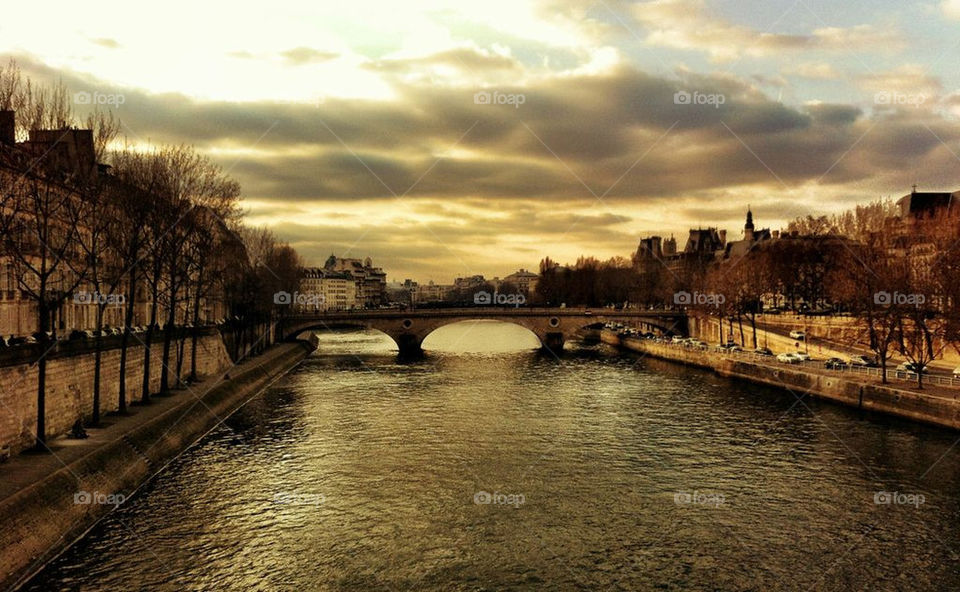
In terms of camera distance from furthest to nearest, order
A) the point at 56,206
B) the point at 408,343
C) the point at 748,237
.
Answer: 1. the point at 748,237
2. the point at 408,343
3. the point at 56,206

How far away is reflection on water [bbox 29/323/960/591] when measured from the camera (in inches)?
914

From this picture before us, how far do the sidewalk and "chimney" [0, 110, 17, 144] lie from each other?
12113 mm

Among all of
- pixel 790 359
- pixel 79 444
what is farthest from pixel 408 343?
pixel 79 444

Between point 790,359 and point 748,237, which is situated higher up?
point 748,237

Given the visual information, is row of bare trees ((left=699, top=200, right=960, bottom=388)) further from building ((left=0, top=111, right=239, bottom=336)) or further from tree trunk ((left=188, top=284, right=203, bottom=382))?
building ((left=0, top=111, right=239, bottom=336))

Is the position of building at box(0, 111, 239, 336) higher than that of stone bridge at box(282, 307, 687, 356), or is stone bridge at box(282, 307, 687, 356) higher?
building at box(0, 111, 239, 336)

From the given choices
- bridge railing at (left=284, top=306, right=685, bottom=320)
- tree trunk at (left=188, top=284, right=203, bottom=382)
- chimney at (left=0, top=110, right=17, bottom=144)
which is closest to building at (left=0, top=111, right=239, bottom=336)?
chimney at (left=0, top=110, right=17, bottom=144)

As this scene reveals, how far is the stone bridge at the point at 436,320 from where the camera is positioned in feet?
327

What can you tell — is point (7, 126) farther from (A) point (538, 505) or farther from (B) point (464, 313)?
(B) point (464, 313)

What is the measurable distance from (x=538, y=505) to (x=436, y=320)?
7421 centimetres

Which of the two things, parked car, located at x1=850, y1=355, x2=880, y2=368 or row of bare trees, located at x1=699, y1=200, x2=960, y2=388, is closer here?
row of bare trees, located at x1=699, y1=200, x2=960, y2=388

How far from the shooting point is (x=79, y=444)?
102 ft

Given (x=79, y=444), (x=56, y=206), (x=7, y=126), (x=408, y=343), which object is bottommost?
(x=79, y=444)

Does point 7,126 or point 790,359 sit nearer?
point 7,126
